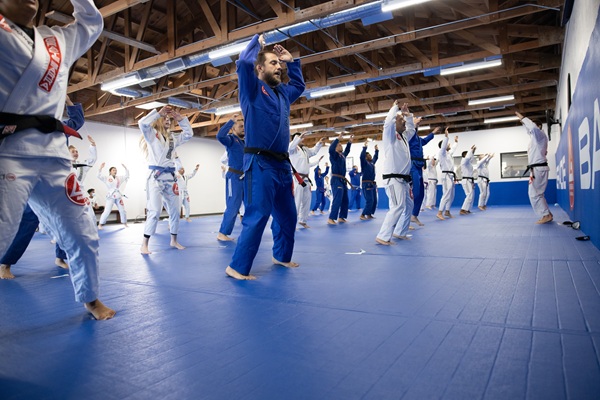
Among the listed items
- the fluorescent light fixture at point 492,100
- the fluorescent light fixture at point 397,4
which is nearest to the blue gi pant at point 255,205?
the fluorescent light fixture at point 397,4

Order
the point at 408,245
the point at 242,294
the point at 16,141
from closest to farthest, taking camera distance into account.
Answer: the point at 16,141 < the point at 242,294 < the point at 408,245

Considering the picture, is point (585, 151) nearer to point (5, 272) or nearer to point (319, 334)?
point (319, 334)

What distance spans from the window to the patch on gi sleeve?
20.4m

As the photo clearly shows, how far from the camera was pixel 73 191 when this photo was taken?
2.04 meters

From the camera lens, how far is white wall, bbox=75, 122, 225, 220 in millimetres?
15411

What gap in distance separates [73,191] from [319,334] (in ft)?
5.08

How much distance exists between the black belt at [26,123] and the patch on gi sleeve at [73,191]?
271 millimetres

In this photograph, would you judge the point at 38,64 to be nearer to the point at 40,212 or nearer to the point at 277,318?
the point at 40,212

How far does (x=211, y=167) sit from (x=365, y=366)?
2049 centimetres

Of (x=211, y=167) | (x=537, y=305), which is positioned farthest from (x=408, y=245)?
(x=211, y=167)

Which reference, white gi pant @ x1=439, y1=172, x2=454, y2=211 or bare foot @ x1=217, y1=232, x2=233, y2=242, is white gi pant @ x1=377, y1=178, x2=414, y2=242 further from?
white gi pant @ x1=439, y1=172, x2=454, y2=211

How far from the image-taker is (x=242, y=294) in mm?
2734

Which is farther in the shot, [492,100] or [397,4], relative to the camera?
[492,100]

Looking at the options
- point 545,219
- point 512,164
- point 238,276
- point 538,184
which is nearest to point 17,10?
point 238,276
